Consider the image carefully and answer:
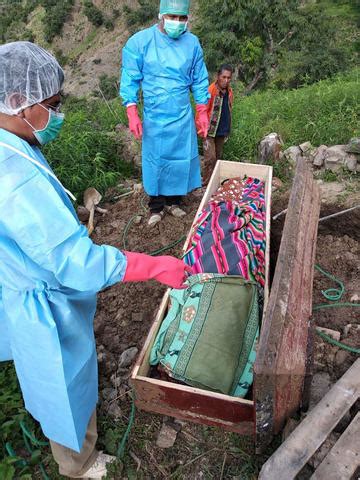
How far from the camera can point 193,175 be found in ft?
14.0

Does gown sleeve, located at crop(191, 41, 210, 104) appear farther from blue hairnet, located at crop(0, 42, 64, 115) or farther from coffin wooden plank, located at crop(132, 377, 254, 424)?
coffin wooden plank, located at crop(132, 377, 254, 424)

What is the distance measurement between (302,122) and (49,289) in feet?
16.6

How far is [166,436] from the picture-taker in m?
2.29

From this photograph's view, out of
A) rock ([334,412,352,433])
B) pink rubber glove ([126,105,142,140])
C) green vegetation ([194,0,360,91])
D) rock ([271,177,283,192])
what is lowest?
green vegetation ([194,0,360,91])

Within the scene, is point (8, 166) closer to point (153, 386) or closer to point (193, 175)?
point (153, 386)

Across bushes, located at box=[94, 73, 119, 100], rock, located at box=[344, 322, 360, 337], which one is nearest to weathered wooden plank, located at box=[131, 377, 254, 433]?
rock, located at box=[344, 322, 360, 337]

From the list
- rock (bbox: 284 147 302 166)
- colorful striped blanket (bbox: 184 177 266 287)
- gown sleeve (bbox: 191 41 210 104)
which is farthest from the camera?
rock (bbox: 284 147 302 166)

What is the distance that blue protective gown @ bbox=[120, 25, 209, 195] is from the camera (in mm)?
3574

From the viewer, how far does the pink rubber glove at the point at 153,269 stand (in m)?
1.60

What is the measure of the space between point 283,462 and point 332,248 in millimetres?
2541

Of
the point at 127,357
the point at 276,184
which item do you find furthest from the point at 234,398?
the point at 276,184

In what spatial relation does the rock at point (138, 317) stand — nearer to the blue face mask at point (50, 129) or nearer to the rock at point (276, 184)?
the blue face mask at point (50, 129)

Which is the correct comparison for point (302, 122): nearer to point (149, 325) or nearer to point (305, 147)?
point (305, 147)

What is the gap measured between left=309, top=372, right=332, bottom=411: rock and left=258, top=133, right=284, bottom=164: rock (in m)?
3.13
